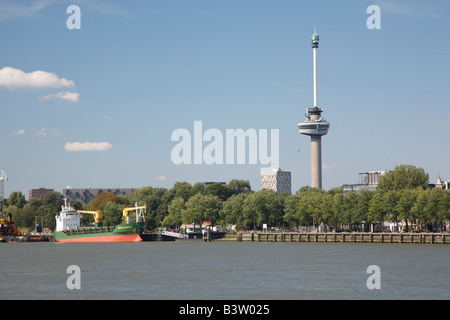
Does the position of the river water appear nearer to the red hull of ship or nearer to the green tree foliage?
the red hull of ship

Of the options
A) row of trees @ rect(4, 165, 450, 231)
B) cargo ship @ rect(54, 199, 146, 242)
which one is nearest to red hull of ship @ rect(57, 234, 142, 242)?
cargo ship @ rect(54, 199, 146, 242)

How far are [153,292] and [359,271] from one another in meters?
25.7

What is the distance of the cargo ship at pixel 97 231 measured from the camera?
16688cm

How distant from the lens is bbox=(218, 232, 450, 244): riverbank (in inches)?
5251

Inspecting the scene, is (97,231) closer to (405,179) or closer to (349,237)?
(349,237)

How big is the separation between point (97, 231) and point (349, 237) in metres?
66.4

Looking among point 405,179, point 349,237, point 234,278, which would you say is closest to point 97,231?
point 349,237

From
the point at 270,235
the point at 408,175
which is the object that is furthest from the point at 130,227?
the point at 408,175

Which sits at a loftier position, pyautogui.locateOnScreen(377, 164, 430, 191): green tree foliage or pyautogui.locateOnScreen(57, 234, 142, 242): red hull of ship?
pyautogui.locateOnScreen(377, 164, 430, 191): green tree foliage

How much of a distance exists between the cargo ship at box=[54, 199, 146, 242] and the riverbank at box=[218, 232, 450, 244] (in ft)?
75.0

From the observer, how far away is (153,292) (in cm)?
5722

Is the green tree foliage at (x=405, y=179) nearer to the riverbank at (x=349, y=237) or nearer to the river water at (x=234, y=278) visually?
the riverbank at (x=349, y=237)
